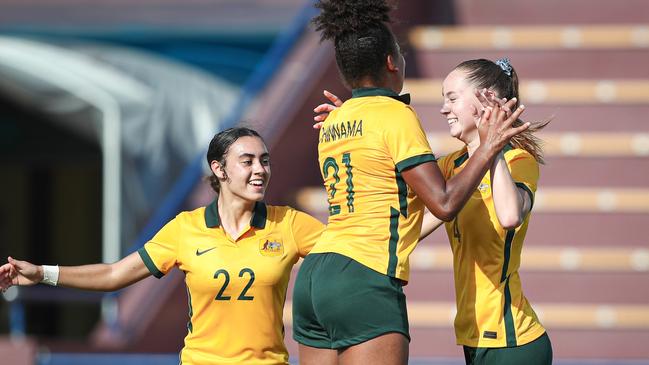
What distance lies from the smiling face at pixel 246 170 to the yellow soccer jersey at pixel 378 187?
92 centimetres

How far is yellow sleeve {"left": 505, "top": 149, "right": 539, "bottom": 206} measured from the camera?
440 centimetres

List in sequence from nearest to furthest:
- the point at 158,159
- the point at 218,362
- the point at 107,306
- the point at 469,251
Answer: the point at 469,251 → the point at 218,362 → the point at 107,306 → the point at 158,159

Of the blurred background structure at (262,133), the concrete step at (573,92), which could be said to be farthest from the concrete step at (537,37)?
the concrete step at (573,92)

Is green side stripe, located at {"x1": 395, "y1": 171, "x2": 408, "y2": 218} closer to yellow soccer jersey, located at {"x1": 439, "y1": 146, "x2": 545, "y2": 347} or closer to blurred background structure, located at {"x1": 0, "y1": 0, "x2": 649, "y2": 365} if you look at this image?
yellow soccer jersey, located at {"x1": 439, "y1": 146, "x2": 545, "y2": 347}

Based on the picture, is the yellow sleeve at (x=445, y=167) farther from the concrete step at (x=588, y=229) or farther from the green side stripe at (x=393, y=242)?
the concrete step at (x=588, y=229)

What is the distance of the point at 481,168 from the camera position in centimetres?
412

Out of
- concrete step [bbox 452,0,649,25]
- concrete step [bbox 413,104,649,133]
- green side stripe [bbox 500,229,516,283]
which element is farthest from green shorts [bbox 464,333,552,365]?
concrete step [bbox 452,0,649,25]

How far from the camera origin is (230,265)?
5.08 m

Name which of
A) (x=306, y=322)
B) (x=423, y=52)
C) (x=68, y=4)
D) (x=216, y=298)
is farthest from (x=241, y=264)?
(x=68, y=4)

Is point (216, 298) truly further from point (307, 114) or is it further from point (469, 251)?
point (307, 114)

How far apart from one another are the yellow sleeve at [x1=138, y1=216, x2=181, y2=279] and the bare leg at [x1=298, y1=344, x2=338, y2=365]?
104cm

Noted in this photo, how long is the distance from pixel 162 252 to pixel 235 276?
0.36 m

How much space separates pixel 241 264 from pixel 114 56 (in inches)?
282

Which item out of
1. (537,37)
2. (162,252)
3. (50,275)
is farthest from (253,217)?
(537,37)
